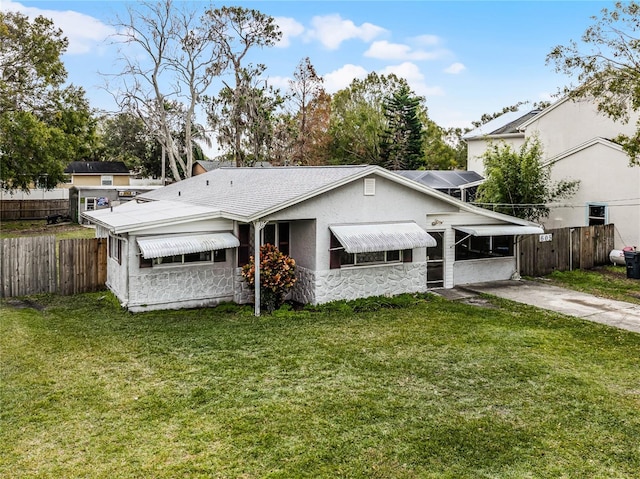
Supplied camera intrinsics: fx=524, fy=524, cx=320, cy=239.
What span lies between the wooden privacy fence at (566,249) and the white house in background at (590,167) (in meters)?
0.79

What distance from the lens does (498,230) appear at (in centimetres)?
1580

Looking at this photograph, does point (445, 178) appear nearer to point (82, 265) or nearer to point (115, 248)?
point (115, 248)

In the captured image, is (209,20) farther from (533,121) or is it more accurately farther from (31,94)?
(533,121)

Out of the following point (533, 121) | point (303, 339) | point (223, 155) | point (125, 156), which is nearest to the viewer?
point (303, 339)

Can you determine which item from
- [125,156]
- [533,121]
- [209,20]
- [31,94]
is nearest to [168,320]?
[533,121]

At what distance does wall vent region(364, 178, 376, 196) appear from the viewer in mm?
14062

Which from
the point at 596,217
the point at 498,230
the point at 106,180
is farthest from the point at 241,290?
the point at 106,180

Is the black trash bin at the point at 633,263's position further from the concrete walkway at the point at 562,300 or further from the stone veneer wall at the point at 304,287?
the stone veneer wall at the point at 304,287

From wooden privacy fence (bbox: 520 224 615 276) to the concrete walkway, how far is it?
143 centimetres

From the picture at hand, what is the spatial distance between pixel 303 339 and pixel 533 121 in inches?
790

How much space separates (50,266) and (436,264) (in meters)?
11.2

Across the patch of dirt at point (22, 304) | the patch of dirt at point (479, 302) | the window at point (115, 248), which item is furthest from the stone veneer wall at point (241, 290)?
the patch of dirt at point (479, 302)

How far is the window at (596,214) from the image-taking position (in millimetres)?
20697

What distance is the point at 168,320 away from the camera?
12.1 m
